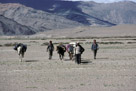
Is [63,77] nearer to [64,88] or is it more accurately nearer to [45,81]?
[45,81]

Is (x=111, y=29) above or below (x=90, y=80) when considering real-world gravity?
below

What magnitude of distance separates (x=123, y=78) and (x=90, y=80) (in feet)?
5.31

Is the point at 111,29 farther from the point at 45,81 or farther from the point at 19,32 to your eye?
the point at 45,81

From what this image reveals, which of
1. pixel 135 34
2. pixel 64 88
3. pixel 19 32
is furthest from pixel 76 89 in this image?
pixel 19 32

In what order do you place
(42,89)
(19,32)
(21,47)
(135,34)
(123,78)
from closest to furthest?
(42,89) → (123,78) → (21,47) → (135,34) → (19,32)

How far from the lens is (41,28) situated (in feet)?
593

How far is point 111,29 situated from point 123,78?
109m

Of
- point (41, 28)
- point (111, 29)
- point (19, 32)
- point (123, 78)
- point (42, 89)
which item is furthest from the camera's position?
point (41, 28)

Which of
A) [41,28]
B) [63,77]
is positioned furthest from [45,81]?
[41,28]

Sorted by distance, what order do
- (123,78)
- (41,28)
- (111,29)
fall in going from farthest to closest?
1. (41,28)
2. (111,29)
3. (123,78)

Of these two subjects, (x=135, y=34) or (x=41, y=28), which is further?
(x=41, y=28)

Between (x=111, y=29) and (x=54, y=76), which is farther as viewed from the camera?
(x=111, y=29)

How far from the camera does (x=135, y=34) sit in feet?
362

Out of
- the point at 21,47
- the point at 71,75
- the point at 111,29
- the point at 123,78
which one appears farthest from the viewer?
the point at 111,29
